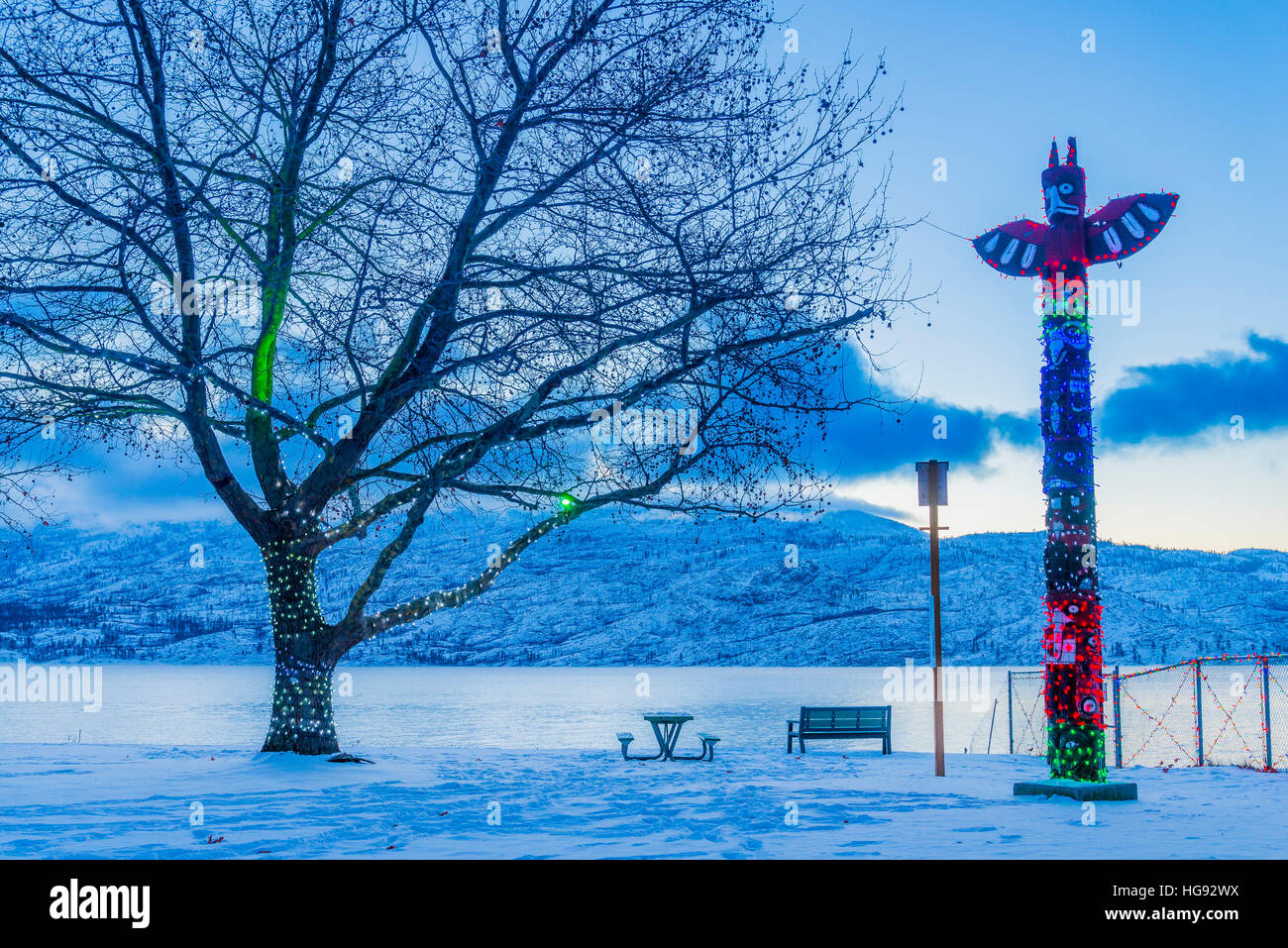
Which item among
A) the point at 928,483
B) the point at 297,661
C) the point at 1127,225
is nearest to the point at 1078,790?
the point at 928,483

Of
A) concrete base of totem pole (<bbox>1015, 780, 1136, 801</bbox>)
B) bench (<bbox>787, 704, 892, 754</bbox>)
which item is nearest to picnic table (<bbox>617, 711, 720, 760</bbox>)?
bench (<bbox>787, 704, 892, 754</bbox>)

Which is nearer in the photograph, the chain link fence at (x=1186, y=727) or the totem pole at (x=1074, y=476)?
the totem pole at (x=1074, y=476)

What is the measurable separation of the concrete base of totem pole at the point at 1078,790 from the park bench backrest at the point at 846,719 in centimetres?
707

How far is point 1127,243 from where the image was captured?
1261 centimetres

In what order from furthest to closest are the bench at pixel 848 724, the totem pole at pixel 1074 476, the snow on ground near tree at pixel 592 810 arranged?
the bench at pixel 848 724 < the totem pole at pixel 1074 476 < the snow on ground near tree at pixel 592 810

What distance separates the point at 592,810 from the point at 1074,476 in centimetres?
652

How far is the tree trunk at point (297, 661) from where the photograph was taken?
15.2 meters

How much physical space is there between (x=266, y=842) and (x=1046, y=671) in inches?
347

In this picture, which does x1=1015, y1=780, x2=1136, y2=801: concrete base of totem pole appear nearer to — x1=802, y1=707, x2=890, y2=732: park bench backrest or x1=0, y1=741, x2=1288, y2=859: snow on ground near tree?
x1=0, y1=741, x2=1288, y2=859: snow on ground near tree

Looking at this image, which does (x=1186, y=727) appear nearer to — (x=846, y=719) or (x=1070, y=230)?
(x=846, y=719)

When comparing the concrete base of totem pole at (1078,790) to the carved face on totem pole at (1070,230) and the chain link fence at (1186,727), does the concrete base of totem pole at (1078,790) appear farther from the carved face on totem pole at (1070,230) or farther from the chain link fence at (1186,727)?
the carved face on totem pole at (1070,230)

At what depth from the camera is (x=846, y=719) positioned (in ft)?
65.0

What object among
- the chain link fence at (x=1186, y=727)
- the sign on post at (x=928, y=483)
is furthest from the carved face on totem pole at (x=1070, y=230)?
the chain link fence at (x=1186, y=727)

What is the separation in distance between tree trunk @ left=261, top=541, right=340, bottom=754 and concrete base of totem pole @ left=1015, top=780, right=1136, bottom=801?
9.11 meters
